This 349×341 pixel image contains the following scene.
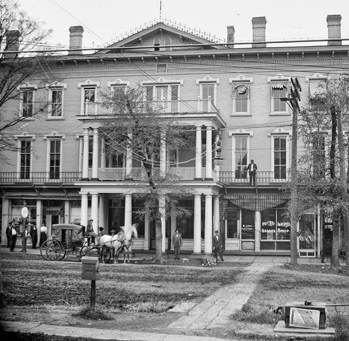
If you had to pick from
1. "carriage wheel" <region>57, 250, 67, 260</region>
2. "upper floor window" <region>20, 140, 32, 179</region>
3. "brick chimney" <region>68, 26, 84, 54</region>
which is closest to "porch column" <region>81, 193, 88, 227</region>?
"carriage wheel" <region>57, 250, 67, 260</region>

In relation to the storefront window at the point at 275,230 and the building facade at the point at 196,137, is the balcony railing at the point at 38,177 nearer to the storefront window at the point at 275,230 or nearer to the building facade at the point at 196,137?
the building facade at the point at 196,137

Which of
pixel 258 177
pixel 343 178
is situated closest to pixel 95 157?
pixel 258 177

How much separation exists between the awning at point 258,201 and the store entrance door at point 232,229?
0.86m

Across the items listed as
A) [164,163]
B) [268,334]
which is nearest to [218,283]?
[268,334]

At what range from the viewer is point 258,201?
122 feet

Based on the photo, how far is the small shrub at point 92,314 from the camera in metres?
12.9

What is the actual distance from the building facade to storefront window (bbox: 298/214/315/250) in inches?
2.5

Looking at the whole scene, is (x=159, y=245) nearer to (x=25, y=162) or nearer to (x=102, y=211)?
(x=102, y=211)

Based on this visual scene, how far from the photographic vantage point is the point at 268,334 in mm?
11180

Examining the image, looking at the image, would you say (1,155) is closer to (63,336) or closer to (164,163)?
(164,163)

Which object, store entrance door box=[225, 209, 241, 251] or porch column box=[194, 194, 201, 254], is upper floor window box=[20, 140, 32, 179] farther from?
store entrance door box=[225, 209, 241, 251]

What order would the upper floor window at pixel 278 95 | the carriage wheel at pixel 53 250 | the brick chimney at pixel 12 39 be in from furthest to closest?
the upper floor window at pixel 278 95 → the carriage wheel at pixel 53 250 → the brick chimney at pixel 12 39

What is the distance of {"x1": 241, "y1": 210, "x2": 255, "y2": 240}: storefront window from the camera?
37.8 metres

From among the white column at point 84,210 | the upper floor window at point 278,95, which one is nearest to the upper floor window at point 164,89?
the upper floor window at point 278,95
